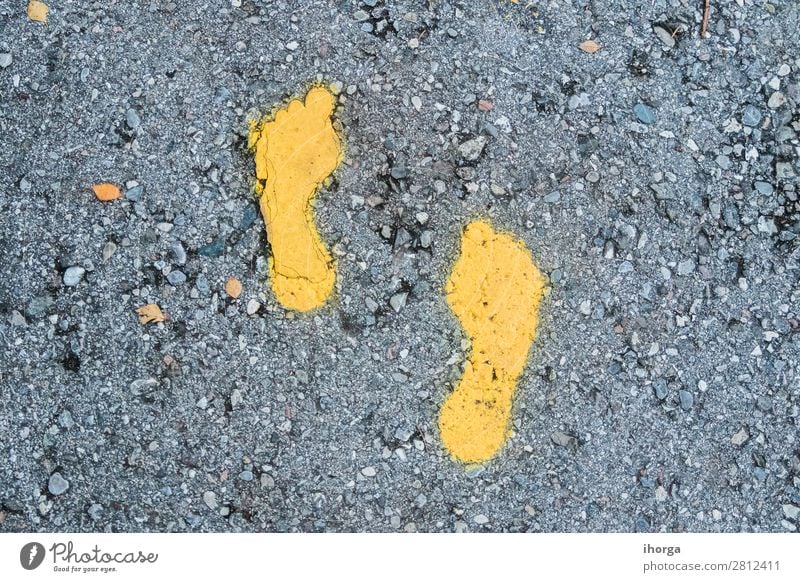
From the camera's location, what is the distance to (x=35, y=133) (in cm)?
216

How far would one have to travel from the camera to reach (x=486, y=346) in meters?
2.15

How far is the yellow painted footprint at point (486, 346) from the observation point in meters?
2.14

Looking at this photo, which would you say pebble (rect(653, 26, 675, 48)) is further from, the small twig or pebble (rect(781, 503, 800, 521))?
pebble (rect(781, 503, 800, 521))

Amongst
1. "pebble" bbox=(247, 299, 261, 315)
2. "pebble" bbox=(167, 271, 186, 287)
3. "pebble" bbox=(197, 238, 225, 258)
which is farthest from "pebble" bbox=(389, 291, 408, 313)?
"pebble" bbox=(167, 271, 186, 287)

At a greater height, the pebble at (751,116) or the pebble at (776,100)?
the pebble at (776,100)

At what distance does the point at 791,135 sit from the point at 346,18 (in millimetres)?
1559

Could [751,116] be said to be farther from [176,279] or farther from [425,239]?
[176,279]

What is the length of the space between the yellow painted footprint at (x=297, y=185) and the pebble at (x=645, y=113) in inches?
39.7

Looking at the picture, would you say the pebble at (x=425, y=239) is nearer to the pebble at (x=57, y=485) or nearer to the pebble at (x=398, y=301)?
the pebble at (x=398, y=301)

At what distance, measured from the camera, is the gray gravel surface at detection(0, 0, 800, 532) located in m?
2.12

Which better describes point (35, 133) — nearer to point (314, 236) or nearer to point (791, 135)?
point (314, 236)

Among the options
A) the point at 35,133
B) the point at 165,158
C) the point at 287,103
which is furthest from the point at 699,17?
the point at 35,133

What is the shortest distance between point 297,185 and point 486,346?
0.81m
